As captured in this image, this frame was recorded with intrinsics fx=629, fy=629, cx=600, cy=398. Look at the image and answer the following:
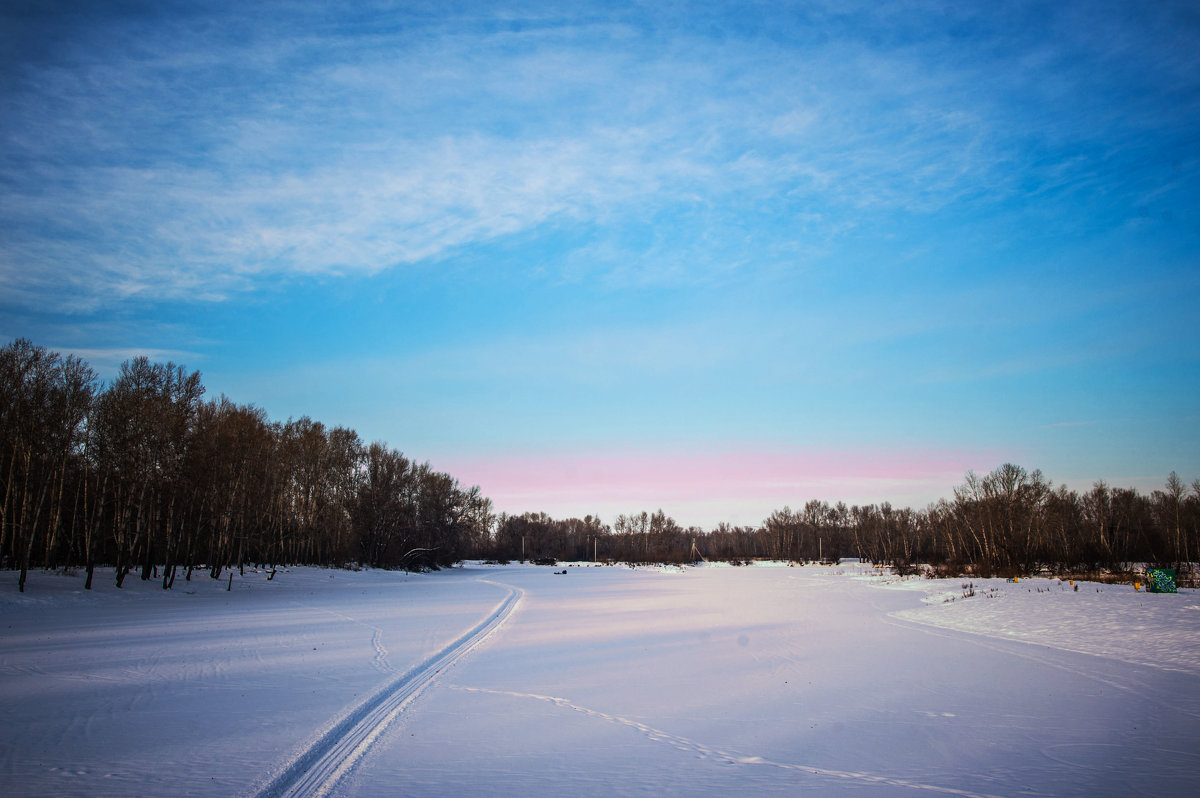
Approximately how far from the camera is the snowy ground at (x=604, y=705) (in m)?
5.96

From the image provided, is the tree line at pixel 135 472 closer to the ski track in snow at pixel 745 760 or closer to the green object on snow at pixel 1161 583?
the ski track in snow at pixel 745 760

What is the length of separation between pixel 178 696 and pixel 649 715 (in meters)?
6.76

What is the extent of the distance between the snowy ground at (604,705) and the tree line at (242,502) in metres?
8.20

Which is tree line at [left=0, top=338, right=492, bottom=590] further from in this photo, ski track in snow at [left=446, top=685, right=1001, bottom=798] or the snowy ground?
ski track in snow at [left=446, top=685, right=1001, bottom=798]

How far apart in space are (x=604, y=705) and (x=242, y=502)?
32419 mm

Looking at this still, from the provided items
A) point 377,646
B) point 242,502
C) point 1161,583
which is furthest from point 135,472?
point 1161,583

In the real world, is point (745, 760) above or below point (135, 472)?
below

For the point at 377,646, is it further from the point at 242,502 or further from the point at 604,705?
the point at 242,502

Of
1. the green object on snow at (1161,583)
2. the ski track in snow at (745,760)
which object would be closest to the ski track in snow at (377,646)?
the ski track in snow at (745,760)

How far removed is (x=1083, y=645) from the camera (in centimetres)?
1410

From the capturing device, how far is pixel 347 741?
22.3 feet

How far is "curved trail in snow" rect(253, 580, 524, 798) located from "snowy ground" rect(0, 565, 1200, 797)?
0.04m

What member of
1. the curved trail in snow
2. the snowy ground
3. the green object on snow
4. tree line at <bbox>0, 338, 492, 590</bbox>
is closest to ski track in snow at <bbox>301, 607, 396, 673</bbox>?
the snowy ground

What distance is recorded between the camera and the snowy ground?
5.96 metres
